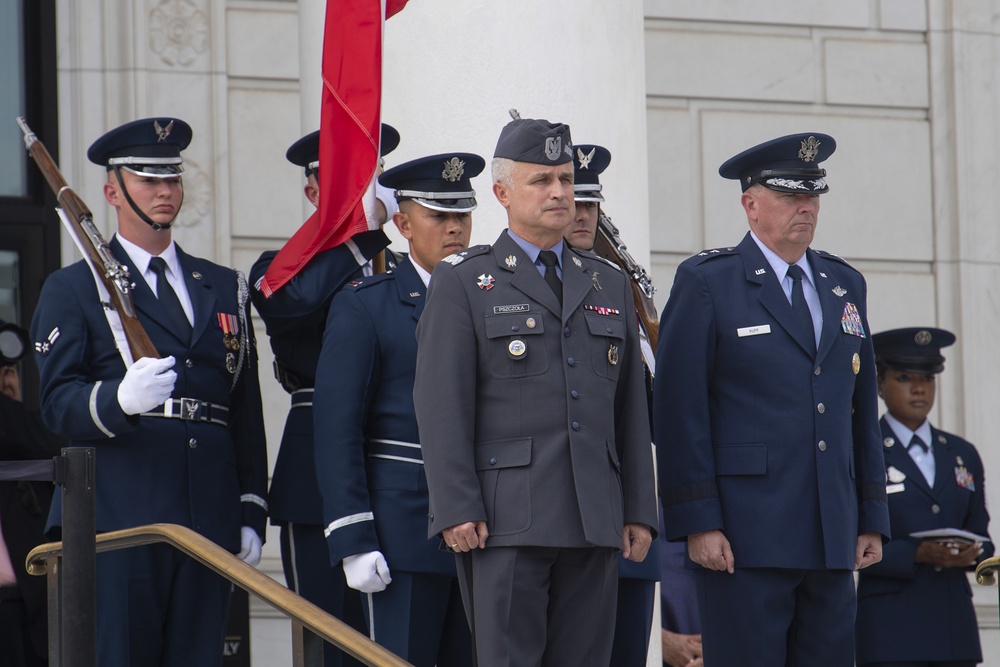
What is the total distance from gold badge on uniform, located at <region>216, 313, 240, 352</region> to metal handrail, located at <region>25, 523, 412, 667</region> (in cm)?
85

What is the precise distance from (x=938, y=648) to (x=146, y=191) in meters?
3.35

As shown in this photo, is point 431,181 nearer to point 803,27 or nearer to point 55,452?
point 55,452

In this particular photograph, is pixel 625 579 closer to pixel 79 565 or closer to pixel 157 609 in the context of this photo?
pixel 157 609

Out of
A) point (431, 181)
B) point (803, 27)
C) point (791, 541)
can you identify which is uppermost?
point (803, 27)

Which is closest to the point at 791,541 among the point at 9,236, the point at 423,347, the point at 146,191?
the point at 423,347

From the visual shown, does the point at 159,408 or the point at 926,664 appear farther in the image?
the point at 926,664

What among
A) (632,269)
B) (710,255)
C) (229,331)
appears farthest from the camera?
(632,269)

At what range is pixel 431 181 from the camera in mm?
4922

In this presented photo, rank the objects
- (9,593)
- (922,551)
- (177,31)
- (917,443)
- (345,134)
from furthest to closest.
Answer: (177,31) < (917,443) < (922,551) < (9,593) < (345,134)

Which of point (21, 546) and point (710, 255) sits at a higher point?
point (710, 255)

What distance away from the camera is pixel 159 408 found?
16.2ft

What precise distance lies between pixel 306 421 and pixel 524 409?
1099 millimetres

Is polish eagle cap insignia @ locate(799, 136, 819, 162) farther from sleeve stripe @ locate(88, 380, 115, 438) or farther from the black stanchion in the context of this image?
the black stanchion

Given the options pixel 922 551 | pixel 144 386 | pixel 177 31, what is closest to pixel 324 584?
pixel 144 386
